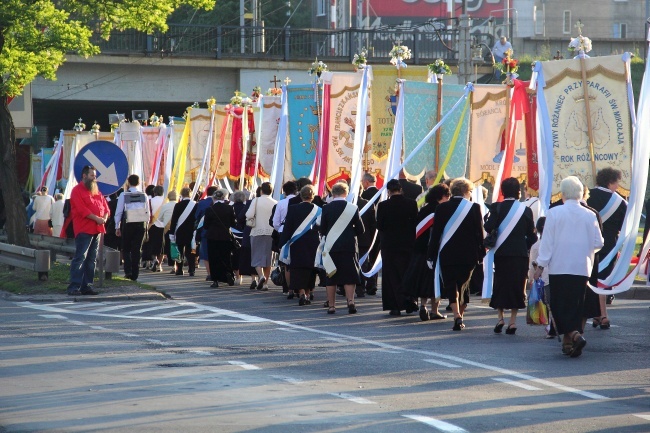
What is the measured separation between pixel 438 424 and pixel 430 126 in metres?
11.7

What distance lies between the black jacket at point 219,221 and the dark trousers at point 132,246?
1500 mm

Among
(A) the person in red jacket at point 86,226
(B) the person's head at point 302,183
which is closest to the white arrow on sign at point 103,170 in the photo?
(A) the person in red jacket at point 86,226

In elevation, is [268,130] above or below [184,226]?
above

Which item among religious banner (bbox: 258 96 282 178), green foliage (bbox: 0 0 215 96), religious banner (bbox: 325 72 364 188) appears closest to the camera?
religious banner (bbox: 325 72 364 188)

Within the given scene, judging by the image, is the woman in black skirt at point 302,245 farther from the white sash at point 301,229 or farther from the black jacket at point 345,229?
the black jacket at point 345,229

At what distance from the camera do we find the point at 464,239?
14.4 metres

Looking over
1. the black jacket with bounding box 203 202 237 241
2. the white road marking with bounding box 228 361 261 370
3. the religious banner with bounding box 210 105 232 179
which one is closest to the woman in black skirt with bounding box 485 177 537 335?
the white road marking with bounding box 228 361 261 370

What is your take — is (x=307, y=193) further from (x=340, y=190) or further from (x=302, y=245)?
(x=340, y=190)

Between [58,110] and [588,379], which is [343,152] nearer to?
[588,379]

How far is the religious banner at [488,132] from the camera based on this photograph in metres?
19.2

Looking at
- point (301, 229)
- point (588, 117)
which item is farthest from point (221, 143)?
point (588, 117)

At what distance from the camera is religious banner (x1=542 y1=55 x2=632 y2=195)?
1562 centimetres

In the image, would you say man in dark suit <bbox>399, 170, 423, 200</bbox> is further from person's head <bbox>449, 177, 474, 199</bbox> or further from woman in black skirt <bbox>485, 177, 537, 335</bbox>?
woman in black skirt <bbox>485, 177, 537, 335</bbox>

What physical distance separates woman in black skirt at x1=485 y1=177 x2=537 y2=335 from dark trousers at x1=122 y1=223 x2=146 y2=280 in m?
9.48
